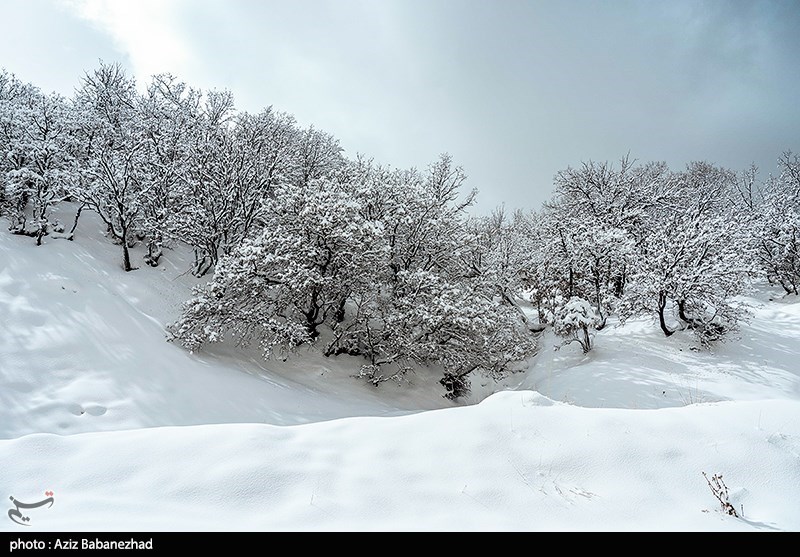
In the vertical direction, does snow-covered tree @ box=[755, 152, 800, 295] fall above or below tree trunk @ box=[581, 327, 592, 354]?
above

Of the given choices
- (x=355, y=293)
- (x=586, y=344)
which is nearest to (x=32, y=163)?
(x=355, y=293)

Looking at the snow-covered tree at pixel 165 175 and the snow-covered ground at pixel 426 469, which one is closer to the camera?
the snow-covered ground at pixel 426 469

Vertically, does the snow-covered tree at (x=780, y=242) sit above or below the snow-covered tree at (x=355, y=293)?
above

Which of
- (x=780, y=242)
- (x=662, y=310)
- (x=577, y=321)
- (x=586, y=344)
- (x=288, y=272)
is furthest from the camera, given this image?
(x=780, y=242)

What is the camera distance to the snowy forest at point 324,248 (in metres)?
12.2

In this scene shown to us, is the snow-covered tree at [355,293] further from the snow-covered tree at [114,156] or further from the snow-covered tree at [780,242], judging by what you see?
the snow-covered tree at [780,242]

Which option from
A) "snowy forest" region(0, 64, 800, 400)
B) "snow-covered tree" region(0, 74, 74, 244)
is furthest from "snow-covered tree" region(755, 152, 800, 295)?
"snow-covered tree" region(0, 74, 74, 244)

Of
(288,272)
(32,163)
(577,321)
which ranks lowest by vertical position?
(577,321)

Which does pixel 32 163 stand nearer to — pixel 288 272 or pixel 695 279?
pixel 288 272

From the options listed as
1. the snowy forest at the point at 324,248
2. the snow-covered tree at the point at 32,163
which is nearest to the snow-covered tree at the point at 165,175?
the snowy forest at the point at 324,248

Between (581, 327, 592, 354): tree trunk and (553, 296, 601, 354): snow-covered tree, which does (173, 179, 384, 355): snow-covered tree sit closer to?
(553, 296, 601, 354): snow-covered tree

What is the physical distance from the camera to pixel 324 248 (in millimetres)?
12703

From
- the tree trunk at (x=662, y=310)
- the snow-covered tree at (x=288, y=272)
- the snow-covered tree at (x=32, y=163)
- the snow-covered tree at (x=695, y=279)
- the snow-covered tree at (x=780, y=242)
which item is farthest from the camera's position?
the snow-covered tree at (x=780, y=242)

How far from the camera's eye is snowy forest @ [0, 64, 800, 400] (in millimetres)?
12172
